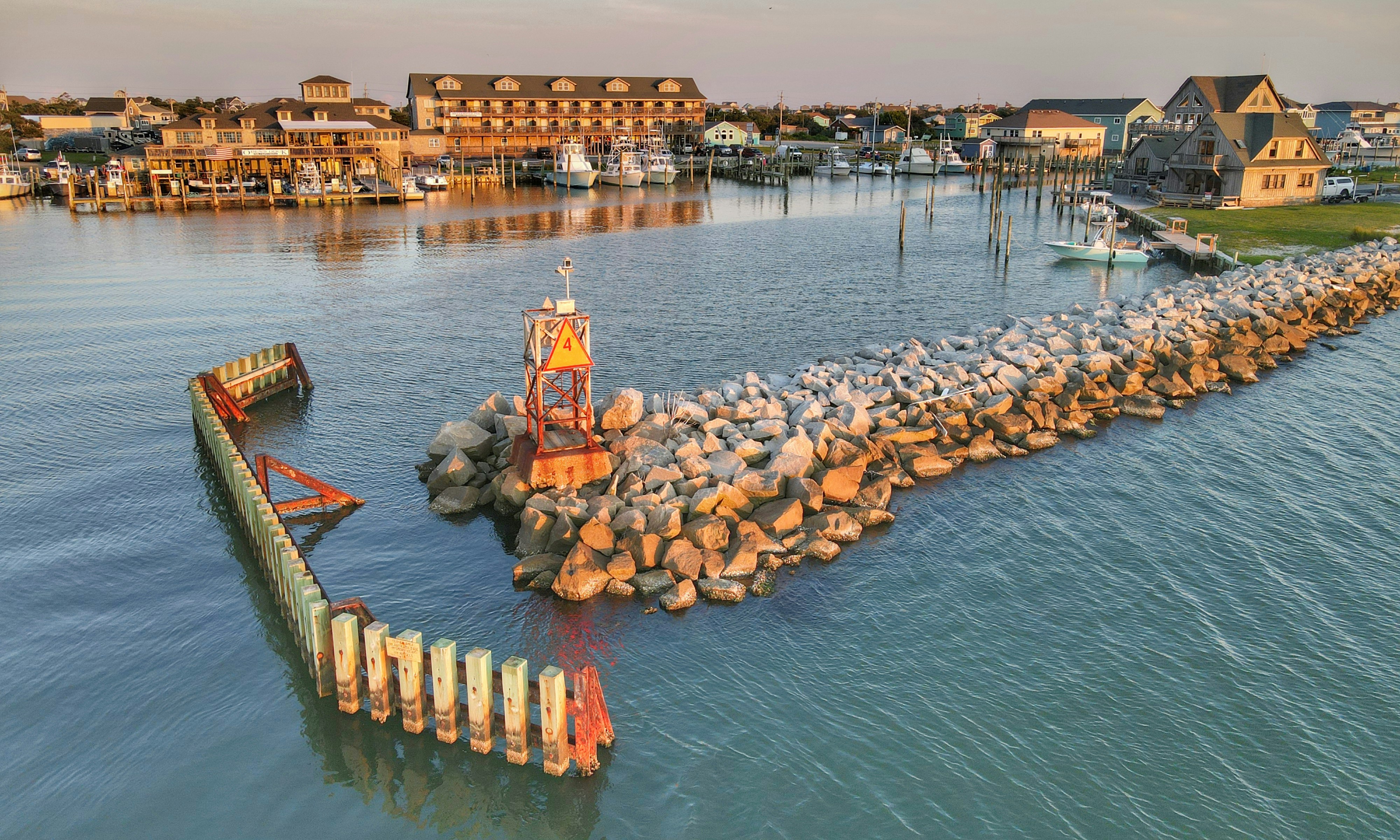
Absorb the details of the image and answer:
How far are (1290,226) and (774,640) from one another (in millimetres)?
56008

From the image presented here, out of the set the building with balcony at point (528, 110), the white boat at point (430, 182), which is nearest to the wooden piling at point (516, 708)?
the white boat at point (430, 182)

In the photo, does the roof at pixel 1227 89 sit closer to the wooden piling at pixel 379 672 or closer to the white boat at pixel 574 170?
the white boat at pixel 574 170

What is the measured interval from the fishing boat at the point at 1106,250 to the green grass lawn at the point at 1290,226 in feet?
12.9

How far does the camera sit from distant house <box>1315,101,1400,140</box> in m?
138

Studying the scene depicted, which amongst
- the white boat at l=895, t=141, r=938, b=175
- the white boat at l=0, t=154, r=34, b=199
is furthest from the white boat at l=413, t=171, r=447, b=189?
the white boat at l=895, t=141, r=938, b=175

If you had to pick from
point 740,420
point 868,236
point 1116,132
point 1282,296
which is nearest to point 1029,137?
point 1116,132

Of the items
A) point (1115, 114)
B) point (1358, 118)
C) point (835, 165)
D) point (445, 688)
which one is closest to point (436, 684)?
point (445, 688)

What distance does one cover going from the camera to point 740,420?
23156 millimetres

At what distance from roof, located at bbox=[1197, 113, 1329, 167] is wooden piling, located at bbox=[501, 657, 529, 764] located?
69493mm

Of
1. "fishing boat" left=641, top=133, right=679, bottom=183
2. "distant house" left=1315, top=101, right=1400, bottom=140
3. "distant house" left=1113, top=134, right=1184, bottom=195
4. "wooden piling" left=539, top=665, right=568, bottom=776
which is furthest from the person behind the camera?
"distant house" left=1315, top=101, right=1400, bottom=140

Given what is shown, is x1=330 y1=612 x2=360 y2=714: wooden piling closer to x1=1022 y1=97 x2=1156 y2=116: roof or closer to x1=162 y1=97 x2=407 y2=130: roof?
x1=162 y1=97 x2=407 y2=130: roof

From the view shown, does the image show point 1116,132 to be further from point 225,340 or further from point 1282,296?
point 225,340

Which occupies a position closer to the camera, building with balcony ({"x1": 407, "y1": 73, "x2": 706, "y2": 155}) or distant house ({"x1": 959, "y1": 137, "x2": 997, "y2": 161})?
building with balcony ({"x1": 407, "y1": 73, "x2": 706, "y2": 155})

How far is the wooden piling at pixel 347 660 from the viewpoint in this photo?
12.9 metres
